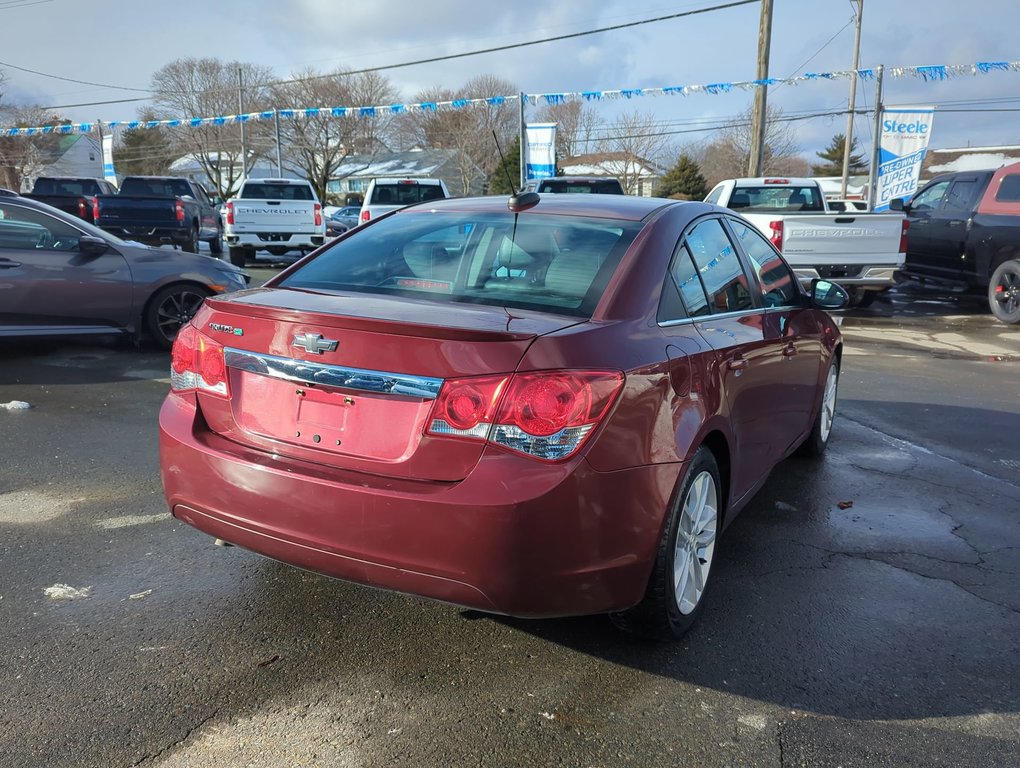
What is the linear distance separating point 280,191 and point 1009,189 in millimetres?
14177

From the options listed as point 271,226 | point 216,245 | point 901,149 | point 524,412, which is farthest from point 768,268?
point 901,149

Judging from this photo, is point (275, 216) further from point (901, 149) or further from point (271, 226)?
point (901, 149)

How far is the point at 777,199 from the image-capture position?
46.2 ft

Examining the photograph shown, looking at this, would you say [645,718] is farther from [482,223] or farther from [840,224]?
[840,224]

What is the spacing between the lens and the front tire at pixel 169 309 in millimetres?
7996

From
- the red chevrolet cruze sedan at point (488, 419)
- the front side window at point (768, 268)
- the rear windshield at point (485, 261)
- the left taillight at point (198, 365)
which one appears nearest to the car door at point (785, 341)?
the front side window at point (768, 268)

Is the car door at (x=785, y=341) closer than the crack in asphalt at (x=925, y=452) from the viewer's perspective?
Yes

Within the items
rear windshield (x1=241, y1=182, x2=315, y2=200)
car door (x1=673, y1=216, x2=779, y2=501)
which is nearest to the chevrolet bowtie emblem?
car door (x1=673, y1=216, x2=779, y2=501)

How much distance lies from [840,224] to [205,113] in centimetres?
5786

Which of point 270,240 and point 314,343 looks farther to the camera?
point 270,240

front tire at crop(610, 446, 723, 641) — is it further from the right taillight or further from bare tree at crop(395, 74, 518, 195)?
bare tree at crop(395, 74, 518, 195)

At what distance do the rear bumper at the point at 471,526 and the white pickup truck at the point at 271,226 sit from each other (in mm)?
14542

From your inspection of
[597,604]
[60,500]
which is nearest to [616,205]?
[597,604]

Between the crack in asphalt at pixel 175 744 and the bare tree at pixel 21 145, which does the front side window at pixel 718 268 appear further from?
the bare tree at pixel 21 145
